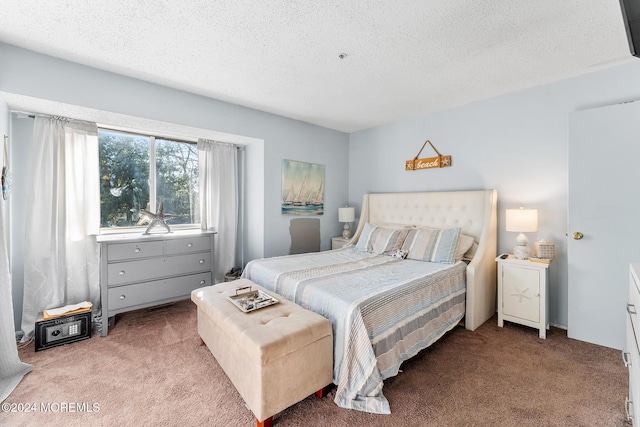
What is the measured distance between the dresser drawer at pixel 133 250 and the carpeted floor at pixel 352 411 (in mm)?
748

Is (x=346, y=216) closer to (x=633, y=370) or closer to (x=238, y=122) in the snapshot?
(x=238, y=122)

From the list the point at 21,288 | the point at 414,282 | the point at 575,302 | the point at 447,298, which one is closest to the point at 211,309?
the point at 414,282

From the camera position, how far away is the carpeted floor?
159cm

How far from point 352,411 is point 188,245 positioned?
8.01ft

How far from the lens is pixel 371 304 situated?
1.83m

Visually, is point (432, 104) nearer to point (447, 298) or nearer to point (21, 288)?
point (447, 298)

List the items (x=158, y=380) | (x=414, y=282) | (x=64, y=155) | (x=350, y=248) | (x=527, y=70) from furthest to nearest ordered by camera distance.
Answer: (x=350, y=248) < (x=64, y=155) < (x=527, y=70) < (x=414, y=282) < (x=158, y=380)

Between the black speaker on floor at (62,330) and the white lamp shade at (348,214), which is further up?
the white lamp shade at (348,214)

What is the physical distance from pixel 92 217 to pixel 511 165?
4556mm

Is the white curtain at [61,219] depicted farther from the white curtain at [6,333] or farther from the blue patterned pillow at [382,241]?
the blue patterned pillow at [382,241]

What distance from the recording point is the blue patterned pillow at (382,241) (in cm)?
328

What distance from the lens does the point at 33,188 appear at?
8.46ft

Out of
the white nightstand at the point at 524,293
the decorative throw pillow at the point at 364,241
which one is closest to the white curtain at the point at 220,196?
the decorative throw pillow at the point at 364,241

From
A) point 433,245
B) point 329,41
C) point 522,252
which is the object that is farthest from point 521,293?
point 329,41
